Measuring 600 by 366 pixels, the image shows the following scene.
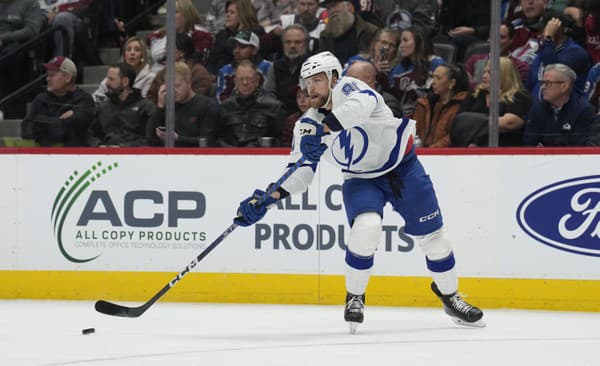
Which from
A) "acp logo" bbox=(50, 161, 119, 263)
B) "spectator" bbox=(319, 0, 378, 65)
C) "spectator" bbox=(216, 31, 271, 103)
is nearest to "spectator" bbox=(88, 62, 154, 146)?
"acp logo" bbox=(50, 161, 119, 263)

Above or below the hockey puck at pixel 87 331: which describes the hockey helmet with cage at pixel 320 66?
above

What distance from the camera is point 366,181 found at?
5043 mm

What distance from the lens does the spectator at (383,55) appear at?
6.34 metres

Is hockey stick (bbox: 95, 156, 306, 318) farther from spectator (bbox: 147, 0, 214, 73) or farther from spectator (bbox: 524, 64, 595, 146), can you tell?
spectator (bbox: 147, 0, 214, 73)

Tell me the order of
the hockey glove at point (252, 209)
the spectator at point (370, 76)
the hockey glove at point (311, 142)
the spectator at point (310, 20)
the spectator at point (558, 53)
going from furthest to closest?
the spectator at point (310, 20) < the spectator at point (370, 76) < the spectator at point (558, 53) < the hockey glove at point (252, 209) < the hockey glove at point (311, 142)

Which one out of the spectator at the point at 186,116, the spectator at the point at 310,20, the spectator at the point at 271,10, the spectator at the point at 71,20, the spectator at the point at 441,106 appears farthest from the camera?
the spectator at the point at 71,20

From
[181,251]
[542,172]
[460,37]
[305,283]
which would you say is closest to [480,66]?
[460,37]

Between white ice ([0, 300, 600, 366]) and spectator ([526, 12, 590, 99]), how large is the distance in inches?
49.8

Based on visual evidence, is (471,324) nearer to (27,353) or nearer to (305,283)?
(305,283)

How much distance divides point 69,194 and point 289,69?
57.8 inches

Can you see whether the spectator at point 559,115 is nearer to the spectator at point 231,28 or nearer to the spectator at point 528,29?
the spectator at point 528,29

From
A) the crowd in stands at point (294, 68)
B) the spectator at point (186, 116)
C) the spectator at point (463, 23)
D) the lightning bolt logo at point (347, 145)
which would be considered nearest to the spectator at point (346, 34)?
the crowd in stands at point (294, 68)

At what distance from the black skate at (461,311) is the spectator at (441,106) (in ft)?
4.01

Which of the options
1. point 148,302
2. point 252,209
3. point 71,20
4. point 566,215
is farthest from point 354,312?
point 71,20
